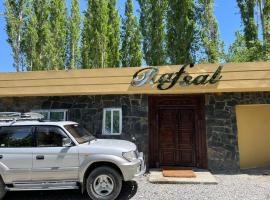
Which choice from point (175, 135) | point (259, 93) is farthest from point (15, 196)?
point (259, 93)

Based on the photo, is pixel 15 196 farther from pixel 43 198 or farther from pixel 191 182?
pixel 191 182

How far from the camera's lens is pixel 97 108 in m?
11.2

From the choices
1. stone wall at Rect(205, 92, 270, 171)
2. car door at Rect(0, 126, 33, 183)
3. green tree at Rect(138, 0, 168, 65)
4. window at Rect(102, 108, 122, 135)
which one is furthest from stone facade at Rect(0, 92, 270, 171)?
green tree at Rect(138, 0, 168, 65)

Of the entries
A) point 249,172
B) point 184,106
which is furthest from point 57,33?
point 249,172

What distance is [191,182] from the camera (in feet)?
28.1

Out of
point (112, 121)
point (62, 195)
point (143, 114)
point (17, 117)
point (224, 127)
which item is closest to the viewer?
point (62, 195)

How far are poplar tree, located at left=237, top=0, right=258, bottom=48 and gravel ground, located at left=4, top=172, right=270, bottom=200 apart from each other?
17136mm

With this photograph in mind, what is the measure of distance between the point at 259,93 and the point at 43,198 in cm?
791

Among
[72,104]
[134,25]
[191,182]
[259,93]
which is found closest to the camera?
[191,182]

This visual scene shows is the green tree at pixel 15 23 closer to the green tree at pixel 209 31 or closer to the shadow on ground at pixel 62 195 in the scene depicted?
the green tree at pixel 209 31

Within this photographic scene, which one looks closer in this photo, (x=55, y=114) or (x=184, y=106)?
(x=184, y=106)

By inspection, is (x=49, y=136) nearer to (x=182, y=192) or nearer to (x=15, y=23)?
(x=182, y=192)

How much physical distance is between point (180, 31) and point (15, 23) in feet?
45.6

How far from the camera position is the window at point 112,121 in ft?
35.8
